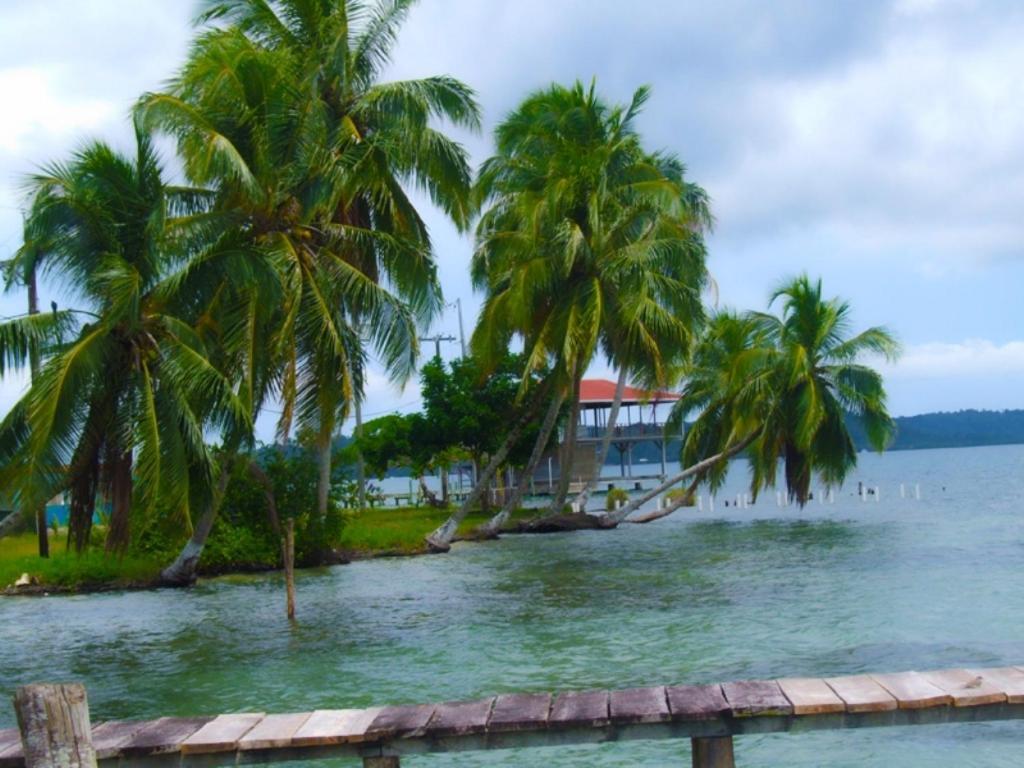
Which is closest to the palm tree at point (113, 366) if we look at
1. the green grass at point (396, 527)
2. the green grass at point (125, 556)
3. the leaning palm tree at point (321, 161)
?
the leaning palm tree at point (321, 161)

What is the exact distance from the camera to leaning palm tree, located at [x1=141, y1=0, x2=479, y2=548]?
54.2ft

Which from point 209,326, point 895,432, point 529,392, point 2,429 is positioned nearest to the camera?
point 2,429

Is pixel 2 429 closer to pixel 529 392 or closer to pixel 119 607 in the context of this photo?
pixel 119 607

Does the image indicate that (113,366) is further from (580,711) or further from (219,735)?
(580,711)

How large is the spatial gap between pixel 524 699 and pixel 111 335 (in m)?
9.31

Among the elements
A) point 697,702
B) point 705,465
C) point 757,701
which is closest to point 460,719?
point 697,702

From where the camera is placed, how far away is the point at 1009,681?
633cm

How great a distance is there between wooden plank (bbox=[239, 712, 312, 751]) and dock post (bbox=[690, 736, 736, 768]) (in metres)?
2.19

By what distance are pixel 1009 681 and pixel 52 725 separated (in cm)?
497

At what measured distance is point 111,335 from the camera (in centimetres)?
1409

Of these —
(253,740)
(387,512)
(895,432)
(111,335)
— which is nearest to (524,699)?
(253,740)

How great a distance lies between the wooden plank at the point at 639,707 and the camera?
6066 mm

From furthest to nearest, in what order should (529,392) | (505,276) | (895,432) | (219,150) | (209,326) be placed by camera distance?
(529,392) → (895,432) → (505,276) → (209,326) → (219,150)

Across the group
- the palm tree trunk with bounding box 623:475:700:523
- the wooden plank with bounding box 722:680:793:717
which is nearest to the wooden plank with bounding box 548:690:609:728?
the wooden plank with bounding box 722:680:793:717
